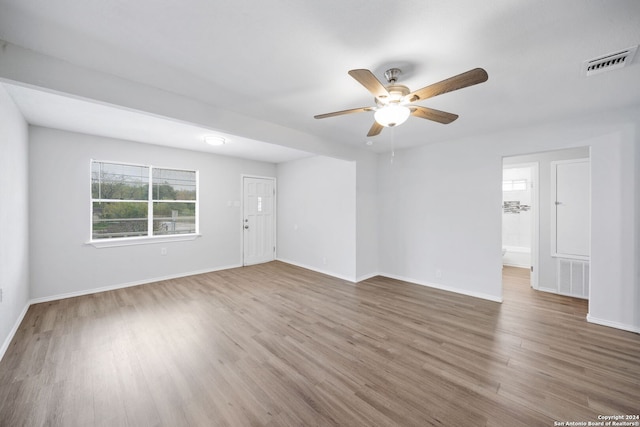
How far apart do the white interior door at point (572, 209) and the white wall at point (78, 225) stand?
21.2 feet

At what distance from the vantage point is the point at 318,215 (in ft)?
17.4

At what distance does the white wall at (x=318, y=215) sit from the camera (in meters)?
4.70

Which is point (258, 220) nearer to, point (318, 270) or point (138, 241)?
point (318, 270)

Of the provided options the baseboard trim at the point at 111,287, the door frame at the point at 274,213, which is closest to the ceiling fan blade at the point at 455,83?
the door frame at the point at 274,213

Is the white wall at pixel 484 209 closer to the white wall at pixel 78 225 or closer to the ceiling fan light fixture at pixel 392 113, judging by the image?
the ceiling fan light fixture at pixel 392 113

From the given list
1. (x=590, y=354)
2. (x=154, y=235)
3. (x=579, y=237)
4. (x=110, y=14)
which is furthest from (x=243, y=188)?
(x=579, y=237)

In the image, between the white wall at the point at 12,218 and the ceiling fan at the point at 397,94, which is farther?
the white wall at the point at 12,218

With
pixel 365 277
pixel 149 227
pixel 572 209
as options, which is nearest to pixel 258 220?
pixel 149 227

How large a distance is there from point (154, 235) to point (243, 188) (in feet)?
6.65

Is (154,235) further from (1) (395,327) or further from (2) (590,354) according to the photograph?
(2) (590,354)

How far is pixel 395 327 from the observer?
2.83 m

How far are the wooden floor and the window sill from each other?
35.0 inches

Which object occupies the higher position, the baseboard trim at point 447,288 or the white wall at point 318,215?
the white wall at point 318,215

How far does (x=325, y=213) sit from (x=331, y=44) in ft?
12.1
